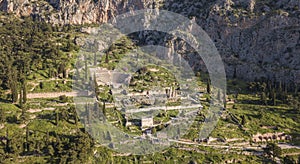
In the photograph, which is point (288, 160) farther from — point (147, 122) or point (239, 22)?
point (239, 22)

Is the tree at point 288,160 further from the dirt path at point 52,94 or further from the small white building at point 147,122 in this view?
the dirt path at point 52,94

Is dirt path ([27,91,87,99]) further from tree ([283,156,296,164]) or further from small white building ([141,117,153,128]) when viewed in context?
tree ([283,156,296,164])

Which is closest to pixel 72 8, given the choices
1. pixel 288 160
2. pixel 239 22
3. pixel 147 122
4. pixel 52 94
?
pixel 239 22

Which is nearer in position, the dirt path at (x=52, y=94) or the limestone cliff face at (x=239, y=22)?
the dirt path at (x=52, y=94)

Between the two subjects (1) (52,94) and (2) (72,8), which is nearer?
(1) (52,94)

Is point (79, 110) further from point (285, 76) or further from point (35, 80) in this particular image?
point (285, 76)

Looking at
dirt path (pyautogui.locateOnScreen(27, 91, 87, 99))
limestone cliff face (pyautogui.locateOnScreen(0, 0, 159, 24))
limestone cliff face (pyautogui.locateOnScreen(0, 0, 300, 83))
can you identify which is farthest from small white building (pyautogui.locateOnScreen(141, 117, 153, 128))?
limestone cliff face (pyautogui.locateOnScreen(0, 0, 159, 24))

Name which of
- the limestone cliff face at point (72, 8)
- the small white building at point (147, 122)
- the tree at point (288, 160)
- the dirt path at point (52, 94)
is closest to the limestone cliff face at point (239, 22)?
the limestone cliff face at point (72, 8)

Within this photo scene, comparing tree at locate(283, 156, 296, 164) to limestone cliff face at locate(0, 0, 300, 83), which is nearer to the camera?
tree at locate(283, 156, 296, 164)

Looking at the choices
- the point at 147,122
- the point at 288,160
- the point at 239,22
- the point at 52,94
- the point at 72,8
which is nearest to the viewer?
the point at 288,160

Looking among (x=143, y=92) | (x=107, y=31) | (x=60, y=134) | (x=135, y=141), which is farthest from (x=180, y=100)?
(x=107, y=31)
